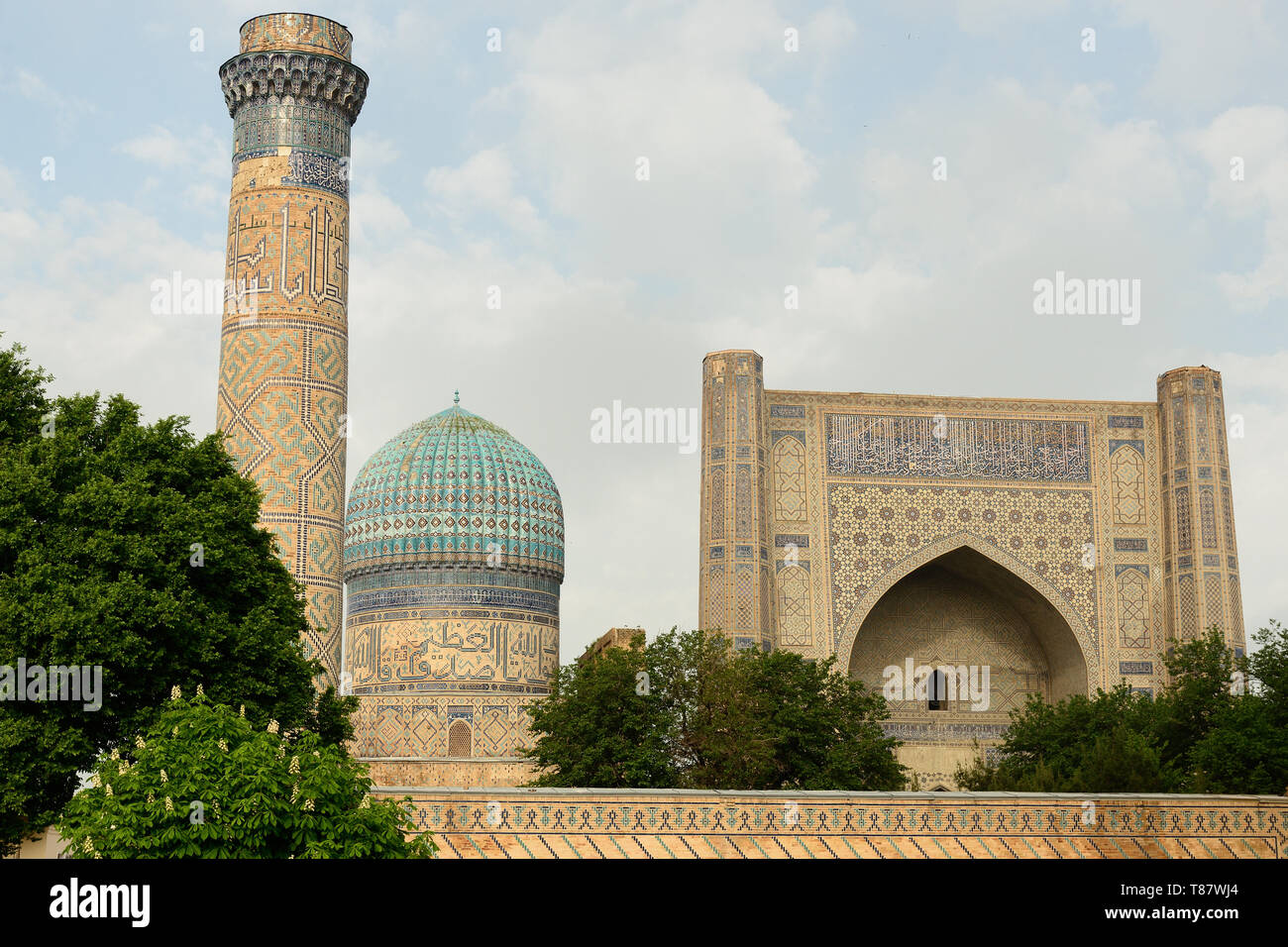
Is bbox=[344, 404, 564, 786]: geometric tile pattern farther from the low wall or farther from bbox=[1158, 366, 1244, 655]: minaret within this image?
the low wall

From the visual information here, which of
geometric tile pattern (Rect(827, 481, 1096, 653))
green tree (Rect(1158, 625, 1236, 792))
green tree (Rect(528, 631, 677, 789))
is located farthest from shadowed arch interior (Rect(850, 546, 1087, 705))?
green tree (Rect(528, 631, 677, 789))

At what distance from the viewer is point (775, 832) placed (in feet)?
42.3

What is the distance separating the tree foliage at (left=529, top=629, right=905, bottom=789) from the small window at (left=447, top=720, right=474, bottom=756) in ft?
23.2

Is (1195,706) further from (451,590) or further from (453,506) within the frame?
(453,506)

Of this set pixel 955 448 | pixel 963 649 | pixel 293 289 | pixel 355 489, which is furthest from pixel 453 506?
pixel 963 649

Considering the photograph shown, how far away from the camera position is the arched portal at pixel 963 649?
78.5ft

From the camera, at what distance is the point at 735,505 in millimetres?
22875

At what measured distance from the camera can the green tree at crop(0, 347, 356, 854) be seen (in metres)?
12.4

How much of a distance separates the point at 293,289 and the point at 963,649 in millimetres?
11353

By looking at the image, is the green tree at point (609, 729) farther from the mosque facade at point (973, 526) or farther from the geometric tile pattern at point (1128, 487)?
the geometric tile pattern at point (1128, 487)

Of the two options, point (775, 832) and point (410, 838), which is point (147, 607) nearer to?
point (410, 838)

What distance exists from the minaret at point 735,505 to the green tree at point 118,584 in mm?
8541
